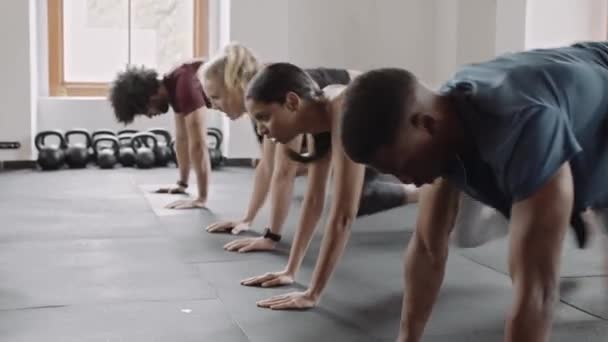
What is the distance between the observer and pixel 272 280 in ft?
9.05

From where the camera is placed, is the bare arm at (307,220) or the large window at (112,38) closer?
the bare arm at (307,220)

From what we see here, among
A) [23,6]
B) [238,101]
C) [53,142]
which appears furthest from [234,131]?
[238,101]

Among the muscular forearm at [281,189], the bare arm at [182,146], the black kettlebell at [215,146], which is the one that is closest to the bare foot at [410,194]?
the muscular forearm at [281,189]

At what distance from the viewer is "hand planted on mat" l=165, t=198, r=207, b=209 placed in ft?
14.1

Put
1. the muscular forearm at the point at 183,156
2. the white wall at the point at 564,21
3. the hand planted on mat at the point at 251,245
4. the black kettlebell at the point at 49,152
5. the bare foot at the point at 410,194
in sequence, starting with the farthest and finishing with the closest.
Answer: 1. the black kettlebell at the point at 49,152
2. the white wall at the point at 564,21
3. the muscular forearm at the point at 183,156
4. the bare foot at the point at 410,194
5. the hand planted on mat at the point at 251,245

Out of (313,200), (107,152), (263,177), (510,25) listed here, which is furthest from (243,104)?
(107,152)

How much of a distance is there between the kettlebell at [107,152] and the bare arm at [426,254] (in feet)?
15.4

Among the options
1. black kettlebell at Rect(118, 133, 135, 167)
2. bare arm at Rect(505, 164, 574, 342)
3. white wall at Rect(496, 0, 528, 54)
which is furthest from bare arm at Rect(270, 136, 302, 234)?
black kettlebell at Rect(118, 133, 135, 167)

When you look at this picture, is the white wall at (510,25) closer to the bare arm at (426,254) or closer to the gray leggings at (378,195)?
the gray leggings at (378,195)

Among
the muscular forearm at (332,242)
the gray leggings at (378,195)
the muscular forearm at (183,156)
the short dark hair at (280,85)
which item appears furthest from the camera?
the muscular forearm at (183,156)

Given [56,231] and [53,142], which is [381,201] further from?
[53,142]

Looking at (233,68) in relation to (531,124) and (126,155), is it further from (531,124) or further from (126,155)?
(126,155)

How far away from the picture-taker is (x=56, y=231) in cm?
370

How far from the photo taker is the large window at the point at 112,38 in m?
6.49
